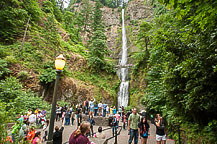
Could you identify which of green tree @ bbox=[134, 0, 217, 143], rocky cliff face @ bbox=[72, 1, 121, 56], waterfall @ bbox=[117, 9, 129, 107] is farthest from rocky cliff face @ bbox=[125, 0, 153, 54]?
green tree @ bbox=[134, 0, 217, 143]

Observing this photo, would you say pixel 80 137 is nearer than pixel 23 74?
Yes

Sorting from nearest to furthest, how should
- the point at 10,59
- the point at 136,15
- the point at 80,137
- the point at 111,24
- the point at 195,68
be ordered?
the point at 80,137 → the point at 195,68 → the point at 10,59 → the point at 136,15 → the point at 111,24

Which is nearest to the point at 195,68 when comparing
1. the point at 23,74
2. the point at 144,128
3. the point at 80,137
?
the point at 144,128

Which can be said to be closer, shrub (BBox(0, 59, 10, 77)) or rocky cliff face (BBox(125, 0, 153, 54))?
shrub (BBox(0, 59, 10, 77))

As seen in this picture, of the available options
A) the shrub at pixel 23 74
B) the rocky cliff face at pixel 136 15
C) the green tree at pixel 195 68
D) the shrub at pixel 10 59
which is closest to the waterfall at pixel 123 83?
the rocky cliff face at pixel 136 15

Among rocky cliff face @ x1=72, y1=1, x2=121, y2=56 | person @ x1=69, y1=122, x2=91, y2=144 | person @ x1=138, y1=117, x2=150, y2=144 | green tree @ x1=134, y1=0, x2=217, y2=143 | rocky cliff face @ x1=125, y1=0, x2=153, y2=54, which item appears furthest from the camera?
rocky cliff face @ x1=125, y1=0, x2=153, y2=54

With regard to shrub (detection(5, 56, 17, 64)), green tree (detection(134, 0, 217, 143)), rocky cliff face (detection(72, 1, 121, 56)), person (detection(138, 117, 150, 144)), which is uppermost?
rocky cliff face (detection(72, 1, 121, 56))

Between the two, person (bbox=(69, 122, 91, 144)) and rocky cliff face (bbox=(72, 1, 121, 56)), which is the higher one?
rocky cliff face (bbox=(72, 1, 121, 56))

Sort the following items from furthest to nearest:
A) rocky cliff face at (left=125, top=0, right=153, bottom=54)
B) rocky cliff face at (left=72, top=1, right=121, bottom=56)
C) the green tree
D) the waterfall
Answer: rocky cliff face at (left=125, top=0, right=153, bottom=54) → rocky cliff face at (left=72, top=1, right=121, bottom=56) → the waterfall → the green tree

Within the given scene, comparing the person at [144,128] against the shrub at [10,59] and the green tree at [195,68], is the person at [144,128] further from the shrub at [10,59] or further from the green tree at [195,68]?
the shrub at [10,59]

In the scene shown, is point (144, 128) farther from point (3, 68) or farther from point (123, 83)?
point (123, 83)

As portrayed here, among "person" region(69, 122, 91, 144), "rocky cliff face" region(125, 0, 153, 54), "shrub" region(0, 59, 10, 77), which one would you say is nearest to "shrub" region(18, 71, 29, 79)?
"shrub" region(0, 59, 10, 77)

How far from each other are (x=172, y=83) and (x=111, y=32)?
1837 inches

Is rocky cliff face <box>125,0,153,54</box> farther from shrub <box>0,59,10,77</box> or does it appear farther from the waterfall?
shrub <box>0,59,10,77</box>
